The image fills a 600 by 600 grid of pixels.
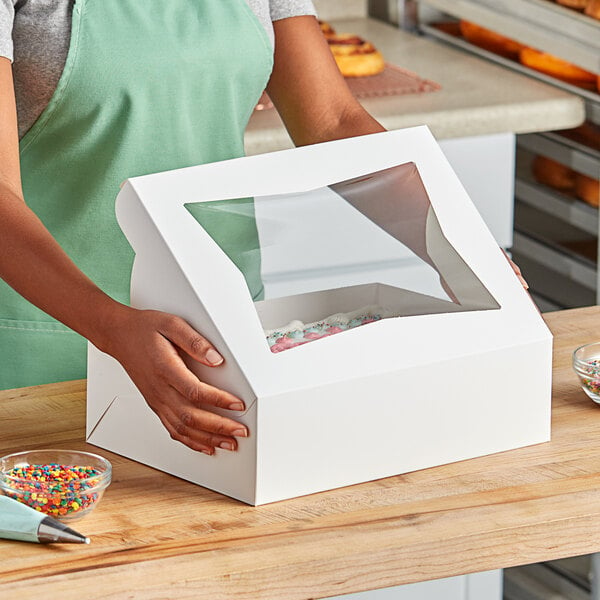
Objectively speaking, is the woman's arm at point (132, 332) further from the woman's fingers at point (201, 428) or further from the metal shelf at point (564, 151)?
the metal shelf at point (564, 151)

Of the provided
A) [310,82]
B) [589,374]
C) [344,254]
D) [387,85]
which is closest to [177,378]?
[344,254]

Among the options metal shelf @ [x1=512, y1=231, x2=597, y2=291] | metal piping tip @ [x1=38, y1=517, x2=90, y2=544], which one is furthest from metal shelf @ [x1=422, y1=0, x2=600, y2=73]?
metal piping tip @ [x1=38, y1=517, x2=90, y2=544]

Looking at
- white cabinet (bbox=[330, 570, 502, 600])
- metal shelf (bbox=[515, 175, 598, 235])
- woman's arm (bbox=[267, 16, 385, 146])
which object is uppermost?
woman's arm (bbox=[267, 16, 385, 146])

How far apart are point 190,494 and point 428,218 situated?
334mm

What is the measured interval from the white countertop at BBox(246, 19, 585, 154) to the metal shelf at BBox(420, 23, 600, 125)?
0.6 inches

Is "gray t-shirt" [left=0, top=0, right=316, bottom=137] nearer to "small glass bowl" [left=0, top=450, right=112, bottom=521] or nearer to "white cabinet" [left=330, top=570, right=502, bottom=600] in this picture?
"small glass bowl" [left=0, top=450, right=112, bottom=521]

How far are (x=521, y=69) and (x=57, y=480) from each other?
1722 millimetres

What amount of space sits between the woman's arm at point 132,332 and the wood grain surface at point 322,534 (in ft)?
0.23

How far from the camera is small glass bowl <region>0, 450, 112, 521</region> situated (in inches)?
39.0

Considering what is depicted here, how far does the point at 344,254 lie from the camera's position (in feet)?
3.86

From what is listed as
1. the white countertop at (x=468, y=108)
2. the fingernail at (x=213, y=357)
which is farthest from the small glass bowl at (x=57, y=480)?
the white countertop at (x=468, y=108)

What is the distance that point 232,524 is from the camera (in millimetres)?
997

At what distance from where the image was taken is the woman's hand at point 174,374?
1.01 m

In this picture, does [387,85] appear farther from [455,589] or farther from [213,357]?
[213,357]
